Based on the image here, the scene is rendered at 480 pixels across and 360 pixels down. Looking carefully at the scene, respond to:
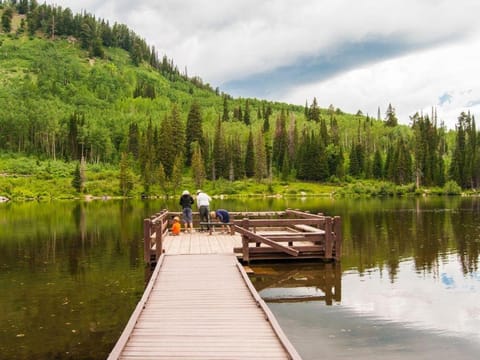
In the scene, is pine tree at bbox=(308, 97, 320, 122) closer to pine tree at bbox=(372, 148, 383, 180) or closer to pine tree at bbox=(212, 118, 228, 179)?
pine tree at bbox=(372, 148, 383, 180)

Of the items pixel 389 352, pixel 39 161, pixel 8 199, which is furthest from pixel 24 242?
pixel 39 161

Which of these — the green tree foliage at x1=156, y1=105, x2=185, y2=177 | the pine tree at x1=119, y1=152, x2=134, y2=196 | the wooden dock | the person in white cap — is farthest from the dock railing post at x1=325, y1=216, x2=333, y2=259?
the green tree foliage at x1=156, y1=105, x2=185, y2=177

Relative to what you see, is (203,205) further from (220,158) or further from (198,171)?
(220,158)

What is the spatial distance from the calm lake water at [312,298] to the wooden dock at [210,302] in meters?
1.12

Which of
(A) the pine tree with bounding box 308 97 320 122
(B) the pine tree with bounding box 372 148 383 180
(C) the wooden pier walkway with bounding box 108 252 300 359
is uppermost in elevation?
(A) the pine tree with bounding box 308 97 320 122

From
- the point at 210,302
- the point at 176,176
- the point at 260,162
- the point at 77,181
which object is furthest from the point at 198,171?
the point at 210,302

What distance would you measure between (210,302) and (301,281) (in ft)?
21.4

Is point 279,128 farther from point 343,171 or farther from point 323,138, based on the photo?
point 343,171

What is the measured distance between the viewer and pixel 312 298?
1603cm

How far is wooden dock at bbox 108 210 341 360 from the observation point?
9234 mm

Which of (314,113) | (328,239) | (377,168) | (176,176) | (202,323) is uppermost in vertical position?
(314,113)

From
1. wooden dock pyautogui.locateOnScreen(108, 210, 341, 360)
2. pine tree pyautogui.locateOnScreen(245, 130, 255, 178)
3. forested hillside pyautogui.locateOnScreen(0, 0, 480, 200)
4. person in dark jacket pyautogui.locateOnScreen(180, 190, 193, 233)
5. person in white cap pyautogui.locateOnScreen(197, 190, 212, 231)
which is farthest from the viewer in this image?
pine tree pyautogui.locateOnScreen(245, 130, 255, 178)

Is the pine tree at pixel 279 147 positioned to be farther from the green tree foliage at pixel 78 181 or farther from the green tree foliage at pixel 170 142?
the green tree foliage at pixel 78 181

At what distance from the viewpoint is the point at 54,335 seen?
40.4ft
